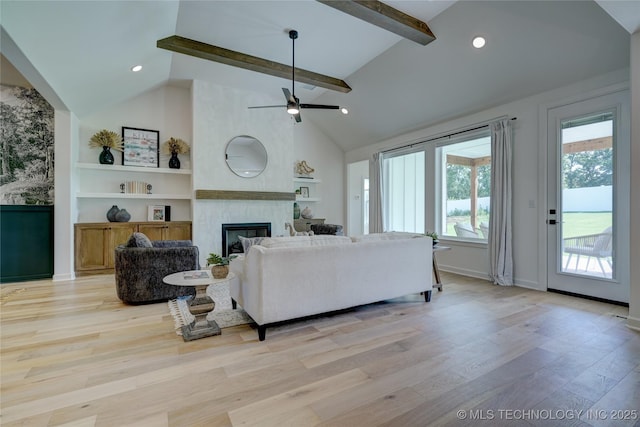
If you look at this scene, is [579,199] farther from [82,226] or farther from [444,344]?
[82,226]

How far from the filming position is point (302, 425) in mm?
1472

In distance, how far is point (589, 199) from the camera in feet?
11.6

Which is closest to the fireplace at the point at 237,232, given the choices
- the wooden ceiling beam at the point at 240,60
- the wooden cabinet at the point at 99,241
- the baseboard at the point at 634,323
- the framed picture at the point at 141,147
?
the wooden cabinet at the point at 99,241

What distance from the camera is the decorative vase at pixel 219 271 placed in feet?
8.36

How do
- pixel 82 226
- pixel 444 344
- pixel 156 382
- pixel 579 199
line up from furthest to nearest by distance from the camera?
pixel 82 226 < pixel 579 199 < pixel 444 344 < pixel 156 382

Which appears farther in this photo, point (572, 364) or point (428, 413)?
point (572, 364)

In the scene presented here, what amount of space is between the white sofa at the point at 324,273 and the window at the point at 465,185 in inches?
78.9

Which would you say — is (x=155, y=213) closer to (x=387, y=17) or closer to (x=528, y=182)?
(x=387, y=17)

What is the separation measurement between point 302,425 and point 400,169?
585 centimetres

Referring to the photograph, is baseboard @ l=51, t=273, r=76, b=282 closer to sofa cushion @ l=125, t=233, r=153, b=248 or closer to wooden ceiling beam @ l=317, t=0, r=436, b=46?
sofa cushion @ l=125, t=233, r=153, b=248

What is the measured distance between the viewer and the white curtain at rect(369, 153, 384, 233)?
666 centimetres

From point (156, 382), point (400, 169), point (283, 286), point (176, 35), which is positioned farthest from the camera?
point (400, 169)

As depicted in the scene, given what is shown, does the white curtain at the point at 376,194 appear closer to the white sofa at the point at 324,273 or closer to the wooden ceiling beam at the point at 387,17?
the wooden ceiling beam at the point at 387,17

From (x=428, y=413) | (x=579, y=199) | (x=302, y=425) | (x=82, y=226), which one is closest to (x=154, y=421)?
(x=302, y=425)
